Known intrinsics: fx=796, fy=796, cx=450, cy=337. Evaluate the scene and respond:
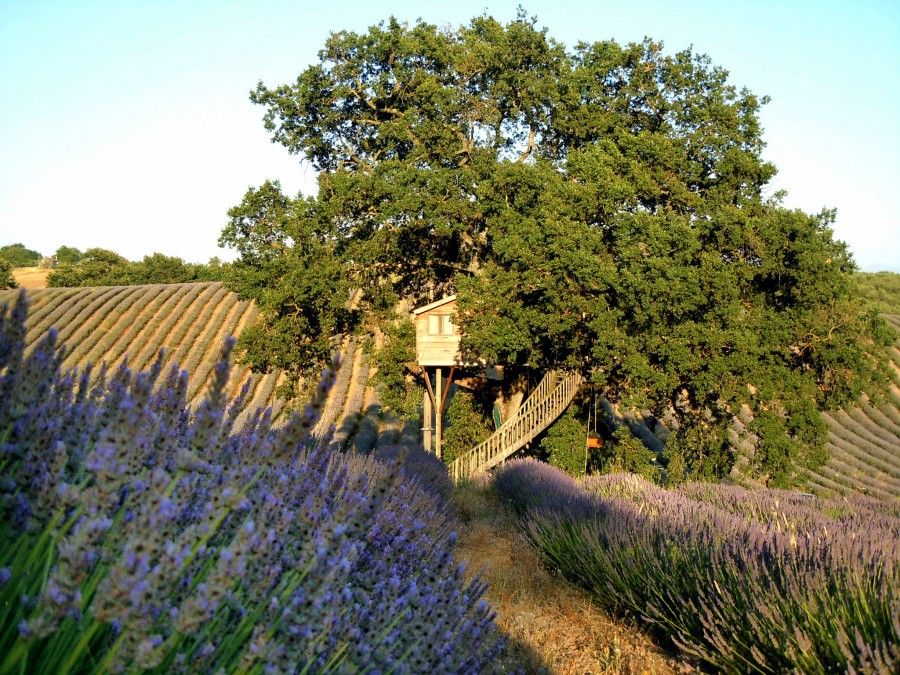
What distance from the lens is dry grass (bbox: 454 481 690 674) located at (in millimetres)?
5016

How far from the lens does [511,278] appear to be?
17.9 metres

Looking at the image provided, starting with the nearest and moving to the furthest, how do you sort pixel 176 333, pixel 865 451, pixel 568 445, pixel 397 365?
pixel 568 445 < pixel 397 365 < pixel 865 451 < pixel 176 333

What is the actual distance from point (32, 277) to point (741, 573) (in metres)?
61.3

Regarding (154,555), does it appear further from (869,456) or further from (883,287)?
(883,287)

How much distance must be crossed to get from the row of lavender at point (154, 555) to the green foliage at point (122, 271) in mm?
50375

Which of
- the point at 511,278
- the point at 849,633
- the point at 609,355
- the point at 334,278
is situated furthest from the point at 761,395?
the point at 849,633

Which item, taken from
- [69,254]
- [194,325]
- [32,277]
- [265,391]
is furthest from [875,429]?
[69,254]

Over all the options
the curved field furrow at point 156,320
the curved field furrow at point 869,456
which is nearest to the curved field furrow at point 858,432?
the curved field furrow at point 869,456

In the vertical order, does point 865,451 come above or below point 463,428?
below

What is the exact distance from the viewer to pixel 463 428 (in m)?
21.6

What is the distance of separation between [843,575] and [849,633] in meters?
1.07

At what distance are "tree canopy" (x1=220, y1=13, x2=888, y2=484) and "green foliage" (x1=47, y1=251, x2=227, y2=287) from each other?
105 ft

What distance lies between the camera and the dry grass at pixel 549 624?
16.5 ft

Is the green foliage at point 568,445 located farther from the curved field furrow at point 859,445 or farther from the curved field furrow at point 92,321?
the curved field furrow at point 92,321
